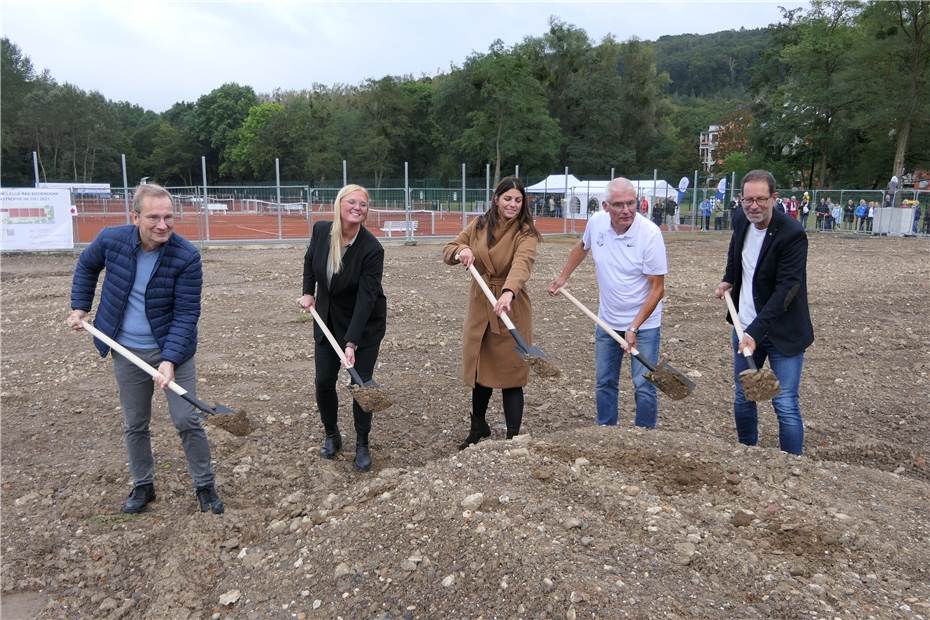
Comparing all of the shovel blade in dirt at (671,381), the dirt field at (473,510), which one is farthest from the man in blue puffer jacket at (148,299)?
the shovel blade in dirt at (671,381)

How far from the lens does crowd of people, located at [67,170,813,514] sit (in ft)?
12.1

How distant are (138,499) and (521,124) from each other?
56.0 metres

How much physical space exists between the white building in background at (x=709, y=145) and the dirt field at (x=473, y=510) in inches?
3122

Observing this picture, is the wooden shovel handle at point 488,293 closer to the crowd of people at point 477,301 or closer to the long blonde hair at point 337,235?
the crowd of people at point 477,301

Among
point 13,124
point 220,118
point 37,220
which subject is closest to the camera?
point 37,220

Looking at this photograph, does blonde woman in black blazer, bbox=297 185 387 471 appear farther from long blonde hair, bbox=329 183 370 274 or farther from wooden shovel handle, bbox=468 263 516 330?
wooden shovel handle, bbox=468 263 516 330

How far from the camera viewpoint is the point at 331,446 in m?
4.83

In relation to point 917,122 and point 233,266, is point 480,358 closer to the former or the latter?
point 233,266

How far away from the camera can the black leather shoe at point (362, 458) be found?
462cm

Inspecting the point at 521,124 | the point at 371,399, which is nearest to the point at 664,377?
the point at 371,399

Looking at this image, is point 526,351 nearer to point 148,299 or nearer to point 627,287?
point 627,287

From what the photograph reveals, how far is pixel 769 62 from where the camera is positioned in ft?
190

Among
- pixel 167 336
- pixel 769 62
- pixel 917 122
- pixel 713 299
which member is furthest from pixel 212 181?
pixel 167 336

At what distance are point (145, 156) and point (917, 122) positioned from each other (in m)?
73.6
